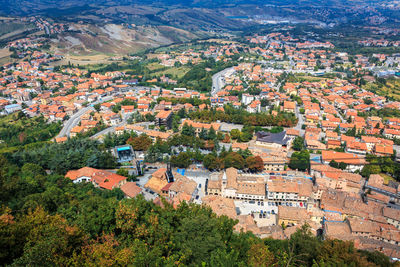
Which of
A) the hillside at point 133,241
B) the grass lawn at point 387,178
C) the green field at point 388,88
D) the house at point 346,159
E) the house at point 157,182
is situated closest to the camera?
the hillside at point 133,241

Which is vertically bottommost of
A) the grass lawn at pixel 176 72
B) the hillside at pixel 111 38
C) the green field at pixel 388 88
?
the grass lawn at pixel 176 72

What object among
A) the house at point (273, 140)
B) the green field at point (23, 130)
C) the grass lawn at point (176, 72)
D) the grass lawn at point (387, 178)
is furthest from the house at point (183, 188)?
the grass lawn at point (176, 72)

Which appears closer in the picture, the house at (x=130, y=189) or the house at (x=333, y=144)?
the house at (x=130, y=189)

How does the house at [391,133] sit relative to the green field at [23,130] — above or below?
above

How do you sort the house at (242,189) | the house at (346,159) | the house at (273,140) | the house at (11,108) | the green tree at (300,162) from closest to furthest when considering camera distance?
the house at (242,189) → the green tree at (300,162) → the house at (346,159) → the house at (273,140) → the house at (11,108)

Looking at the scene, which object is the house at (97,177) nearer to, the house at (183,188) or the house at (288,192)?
the house at (183,188)

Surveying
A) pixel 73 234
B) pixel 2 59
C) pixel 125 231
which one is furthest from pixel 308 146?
pixel 2 59

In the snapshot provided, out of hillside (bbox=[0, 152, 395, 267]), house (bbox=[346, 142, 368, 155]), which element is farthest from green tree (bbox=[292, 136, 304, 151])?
hillside (bbox=[0, 152, 395, 267])
